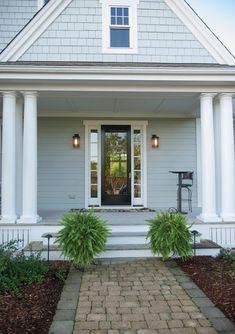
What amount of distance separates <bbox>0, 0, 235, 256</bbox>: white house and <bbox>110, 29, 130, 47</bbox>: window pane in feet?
0.07

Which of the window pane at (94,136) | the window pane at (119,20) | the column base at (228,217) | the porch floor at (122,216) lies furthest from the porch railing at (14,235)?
the window pane at (119,20)

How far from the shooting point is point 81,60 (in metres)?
6.82

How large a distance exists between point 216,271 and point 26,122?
4.22 m

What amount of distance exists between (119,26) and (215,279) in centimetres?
524

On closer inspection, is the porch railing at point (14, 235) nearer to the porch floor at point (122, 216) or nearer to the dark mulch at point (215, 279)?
the porch floor at point (122, 216)

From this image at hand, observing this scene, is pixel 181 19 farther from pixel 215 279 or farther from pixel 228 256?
pixel 215 279

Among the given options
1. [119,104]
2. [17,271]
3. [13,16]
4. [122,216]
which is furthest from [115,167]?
[17,271]

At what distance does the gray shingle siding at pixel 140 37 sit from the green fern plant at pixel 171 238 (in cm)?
350

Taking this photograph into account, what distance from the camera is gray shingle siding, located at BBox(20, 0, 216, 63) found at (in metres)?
6.83

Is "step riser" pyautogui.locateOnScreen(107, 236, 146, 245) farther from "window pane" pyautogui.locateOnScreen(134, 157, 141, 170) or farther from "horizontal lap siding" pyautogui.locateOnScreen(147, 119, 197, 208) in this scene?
"window pane" pyautogui.locateOnScreen(134, 157, 141, 170)

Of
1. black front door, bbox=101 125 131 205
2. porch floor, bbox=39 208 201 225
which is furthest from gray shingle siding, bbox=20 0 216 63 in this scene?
porch floor, bbox=39 208 201 225

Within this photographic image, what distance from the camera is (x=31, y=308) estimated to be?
345 cm

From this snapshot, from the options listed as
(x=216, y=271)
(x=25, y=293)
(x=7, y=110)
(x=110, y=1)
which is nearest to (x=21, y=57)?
(x=7, y=110)

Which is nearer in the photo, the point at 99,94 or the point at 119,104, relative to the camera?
the point at 99,94
